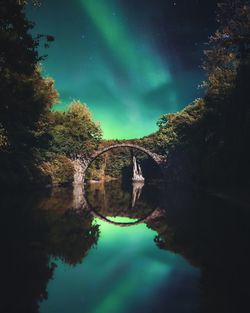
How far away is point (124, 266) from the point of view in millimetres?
7477

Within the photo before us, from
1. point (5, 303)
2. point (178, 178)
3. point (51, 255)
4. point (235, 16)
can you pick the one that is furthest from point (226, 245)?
point (178, 178)

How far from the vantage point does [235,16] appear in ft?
93.2

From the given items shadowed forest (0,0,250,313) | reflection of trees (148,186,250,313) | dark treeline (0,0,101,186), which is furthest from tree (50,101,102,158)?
reflection of trees (148,186,250,313)

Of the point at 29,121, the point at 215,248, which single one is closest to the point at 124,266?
the point at 215,248

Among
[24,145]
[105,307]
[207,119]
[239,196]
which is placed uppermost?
[207,119]

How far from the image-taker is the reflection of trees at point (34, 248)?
215 inches

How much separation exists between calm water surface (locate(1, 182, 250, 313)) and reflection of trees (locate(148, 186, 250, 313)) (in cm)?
2

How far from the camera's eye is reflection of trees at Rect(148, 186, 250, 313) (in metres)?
5.58

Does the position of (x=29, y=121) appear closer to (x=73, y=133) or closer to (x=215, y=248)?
(x=73, y=133)

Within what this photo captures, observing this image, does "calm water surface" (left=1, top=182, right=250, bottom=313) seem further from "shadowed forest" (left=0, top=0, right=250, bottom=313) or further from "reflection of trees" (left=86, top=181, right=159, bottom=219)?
"reflection of trees" (left=86, top=181, right=159, bottom=219)

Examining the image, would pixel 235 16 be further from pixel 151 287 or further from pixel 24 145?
pixel 151 287

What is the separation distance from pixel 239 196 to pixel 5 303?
2011cm

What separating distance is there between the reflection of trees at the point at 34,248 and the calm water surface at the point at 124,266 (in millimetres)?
16

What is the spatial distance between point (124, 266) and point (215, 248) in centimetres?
293
